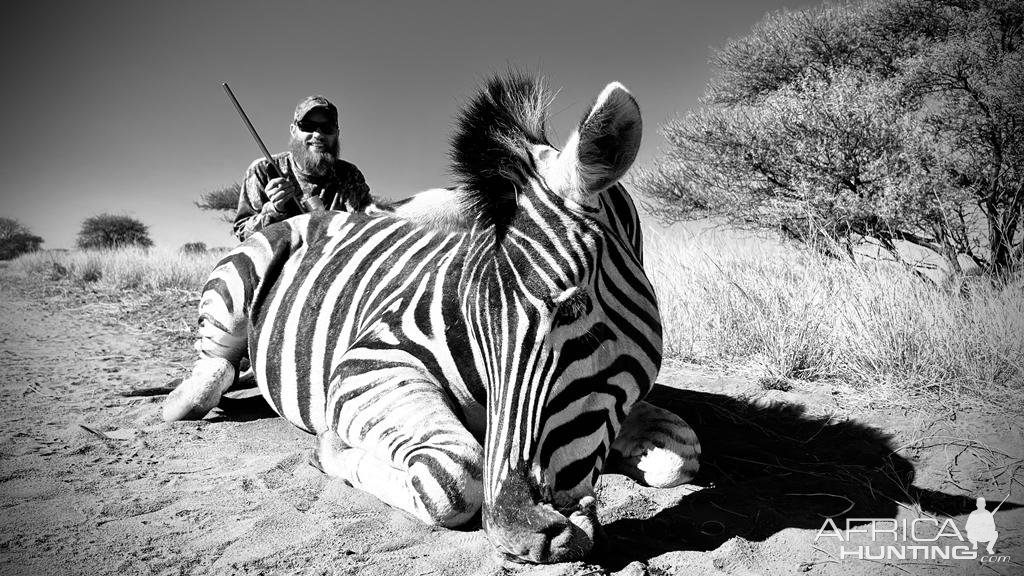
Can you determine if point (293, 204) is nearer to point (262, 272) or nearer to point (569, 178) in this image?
point (262, 272)

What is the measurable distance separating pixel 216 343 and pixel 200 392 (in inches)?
13.3

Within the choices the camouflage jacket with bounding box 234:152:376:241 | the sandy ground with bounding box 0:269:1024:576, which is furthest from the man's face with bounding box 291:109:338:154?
the sandy ground with bounding box 0:269:1024:576

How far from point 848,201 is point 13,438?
8.65 metres

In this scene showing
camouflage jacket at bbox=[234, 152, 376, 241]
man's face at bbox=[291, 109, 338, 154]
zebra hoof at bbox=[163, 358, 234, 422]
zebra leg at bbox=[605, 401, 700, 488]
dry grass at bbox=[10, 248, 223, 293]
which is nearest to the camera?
zebra leg at bbox=[605, 401, 700, 488]

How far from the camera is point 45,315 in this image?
8.32 metres

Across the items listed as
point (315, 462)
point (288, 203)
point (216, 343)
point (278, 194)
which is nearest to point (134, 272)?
point (288, 203)

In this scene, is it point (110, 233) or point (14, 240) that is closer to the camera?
point (110, 233)

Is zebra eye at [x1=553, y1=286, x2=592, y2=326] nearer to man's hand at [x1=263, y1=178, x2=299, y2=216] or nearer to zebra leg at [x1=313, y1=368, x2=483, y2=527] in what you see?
zebra leg at [x1=313, y1=368, x2=483, y2=527]

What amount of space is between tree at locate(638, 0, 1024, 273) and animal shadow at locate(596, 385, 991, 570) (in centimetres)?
277

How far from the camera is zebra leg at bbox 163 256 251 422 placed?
349 cm

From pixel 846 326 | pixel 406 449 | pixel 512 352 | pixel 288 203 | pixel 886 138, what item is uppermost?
pixel 886 138

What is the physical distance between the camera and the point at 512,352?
5.14 ft

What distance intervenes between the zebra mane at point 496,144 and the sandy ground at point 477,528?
3.81 ft

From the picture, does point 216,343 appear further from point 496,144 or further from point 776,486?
point 776,486
